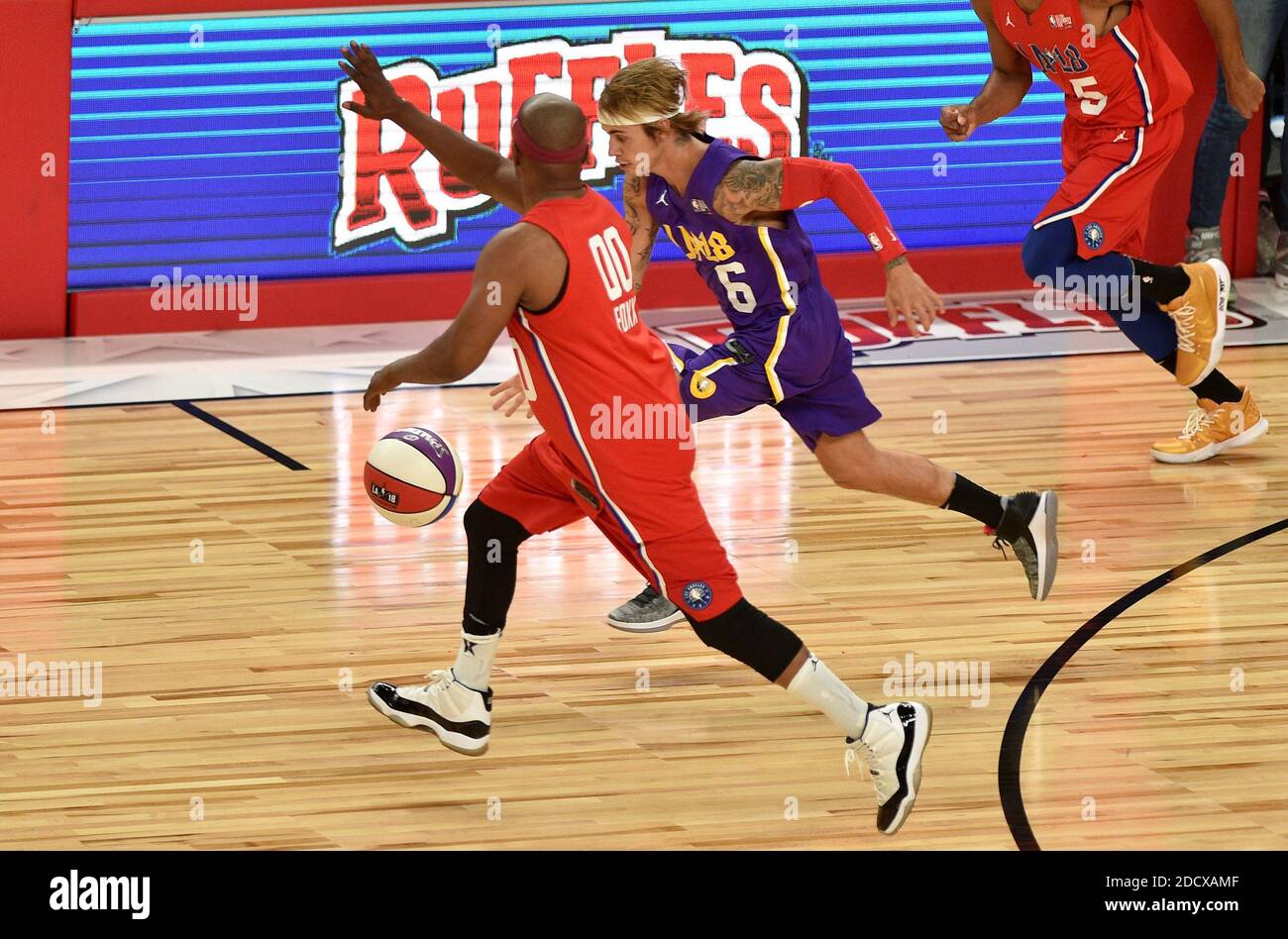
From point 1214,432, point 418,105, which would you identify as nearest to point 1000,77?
point 1214,432

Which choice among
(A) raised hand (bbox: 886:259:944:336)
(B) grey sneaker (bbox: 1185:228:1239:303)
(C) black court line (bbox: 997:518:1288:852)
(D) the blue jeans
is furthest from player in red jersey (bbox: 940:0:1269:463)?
(B) grey sneaker (bbox: 1185:228:1239:303)

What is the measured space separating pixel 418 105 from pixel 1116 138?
387 cm

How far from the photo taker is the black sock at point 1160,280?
723cm

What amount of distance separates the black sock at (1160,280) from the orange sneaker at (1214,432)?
0.51 m

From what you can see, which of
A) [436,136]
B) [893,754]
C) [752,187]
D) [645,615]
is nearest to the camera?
[893,754]

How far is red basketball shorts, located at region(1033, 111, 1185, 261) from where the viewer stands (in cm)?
718

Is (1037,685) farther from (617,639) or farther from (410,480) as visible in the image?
(410,480)

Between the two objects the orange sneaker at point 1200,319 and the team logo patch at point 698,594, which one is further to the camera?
the orange sneaker at point 1200,319

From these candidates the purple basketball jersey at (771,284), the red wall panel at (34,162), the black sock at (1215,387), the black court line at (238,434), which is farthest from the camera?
the red wall panel at (34,162)

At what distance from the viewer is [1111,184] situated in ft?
23.6

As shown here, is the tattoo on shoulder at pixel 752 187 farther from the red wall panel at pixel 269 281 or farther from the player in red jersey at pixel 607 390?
the red wall panel at pixel 269 281

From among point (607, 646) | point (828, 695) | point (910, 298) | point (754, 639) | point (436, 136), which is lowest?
point (607, 646)

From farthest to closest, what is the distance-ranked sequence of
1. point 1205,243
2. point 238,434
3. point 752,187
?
point 1205,243, point 238,434, point 752,187

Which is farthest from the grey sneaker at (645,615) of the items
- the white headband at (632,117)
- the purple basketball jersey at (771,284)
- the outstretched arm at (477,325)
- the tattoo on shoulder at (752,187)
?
the outstretched arm at (477,325)
